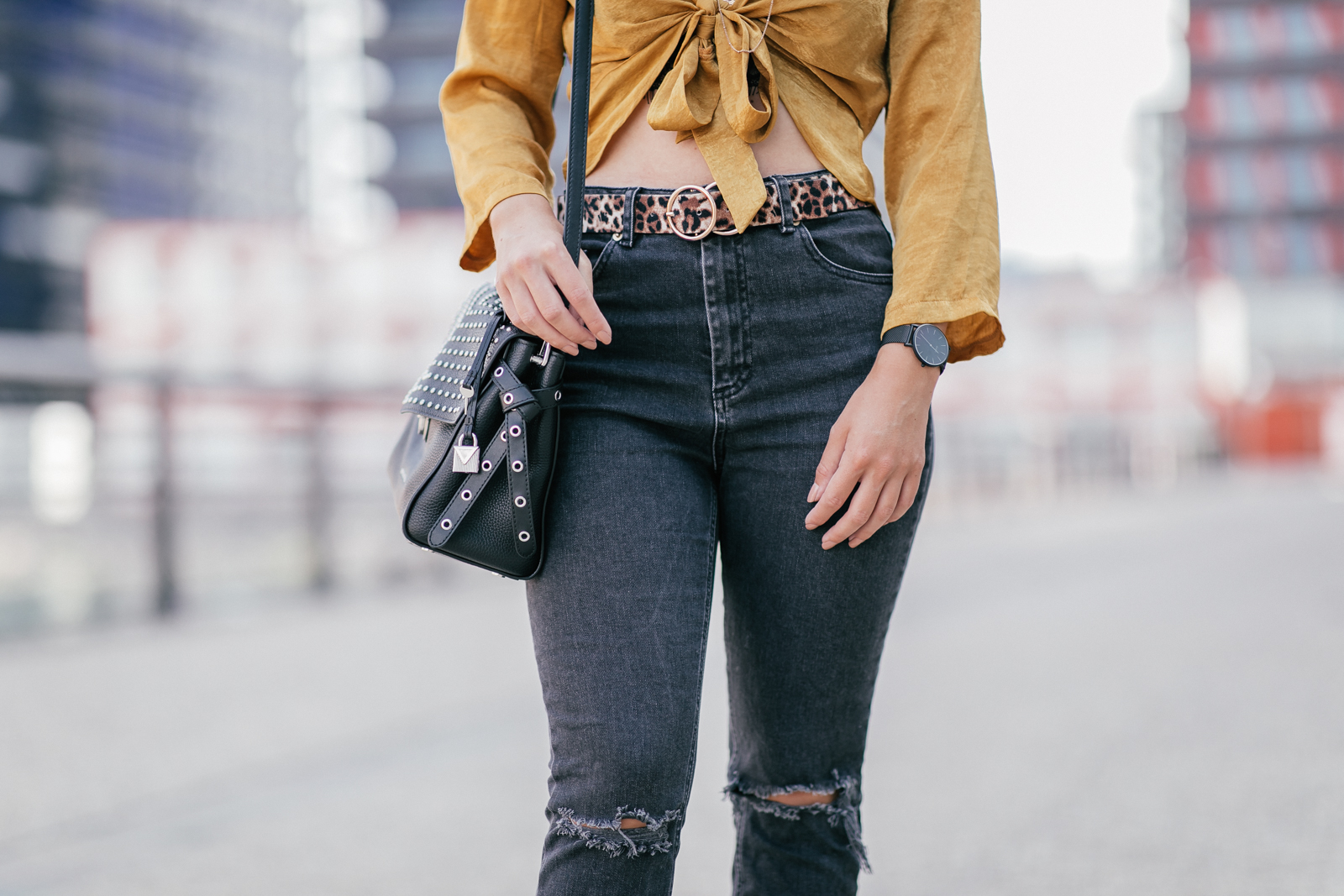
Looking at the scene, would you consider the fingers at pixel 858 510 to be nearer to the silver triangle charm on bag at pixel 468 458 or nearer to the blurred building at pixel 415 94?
the silver triangle charm on bag at pixel 468 458

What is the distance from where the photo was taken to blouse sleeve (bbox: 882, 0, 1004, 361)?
1.15 meters

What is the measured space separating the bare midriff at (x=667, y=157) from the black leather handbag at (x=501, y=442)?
6 cm

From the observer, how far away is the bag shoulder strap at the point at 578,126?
43.5 inches

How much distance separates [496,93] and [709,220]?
0.92 ft

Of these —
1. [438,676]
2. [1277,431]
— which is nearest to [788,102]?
[438,676]

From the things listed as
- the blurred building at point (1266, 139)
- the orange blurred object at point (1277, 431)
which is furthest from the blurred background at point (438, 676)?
the blurred building at point (1266, 139)

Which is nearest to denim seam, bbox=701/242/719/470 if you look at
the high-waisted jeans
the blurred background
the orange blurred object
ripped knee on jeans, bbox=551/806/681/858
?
the high-waisted jeans

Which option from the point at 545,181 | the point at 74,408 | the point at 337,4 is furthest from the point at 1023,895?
the point at 337,4

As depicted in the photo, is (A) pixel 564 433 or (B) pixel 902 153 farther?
(B) pixel 902 153

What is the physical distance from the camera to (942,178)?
1187mm

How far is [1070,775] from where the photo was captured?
302 cm

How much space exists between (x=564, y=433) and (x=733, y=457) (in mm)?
163

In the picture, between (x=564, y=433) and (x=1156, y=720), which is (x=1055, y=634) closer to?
(x=1156, y=720)

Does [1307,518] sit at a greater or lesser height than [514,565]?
lesser
